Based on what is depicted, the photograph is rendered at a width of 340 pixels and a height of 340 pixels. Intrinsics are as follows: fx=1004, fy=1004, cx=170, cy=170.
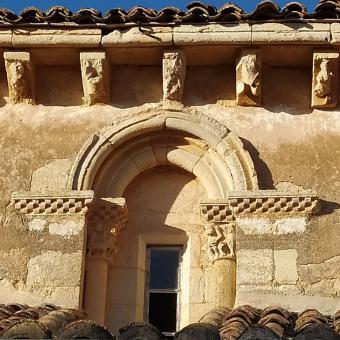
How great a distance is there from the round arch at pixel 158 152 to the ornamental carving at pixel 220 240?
1.03ft

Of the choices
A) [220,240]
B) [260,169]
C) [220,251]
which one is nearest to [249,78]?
[260,169]

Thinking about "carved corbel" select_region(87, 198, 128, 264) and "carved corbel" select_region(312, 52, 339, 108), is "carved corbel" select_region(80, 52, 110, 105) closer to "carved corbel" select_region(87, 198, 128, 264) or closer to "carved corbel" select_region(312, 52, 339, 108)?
"carved corbel" select_region(87, 198, 128, 264)

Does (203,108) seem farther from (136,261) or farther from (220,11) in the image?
(136,261)

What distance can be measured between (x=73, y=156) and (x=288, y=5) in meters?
2.48

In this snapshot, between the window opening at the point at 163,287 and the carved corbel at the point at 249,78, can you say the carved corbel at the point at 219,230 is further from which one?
the carved corbel at the point at 249,78

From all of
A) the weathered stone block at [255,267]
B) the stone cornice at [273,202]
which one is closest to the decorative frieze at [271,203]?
the stone cornice at [273,202]

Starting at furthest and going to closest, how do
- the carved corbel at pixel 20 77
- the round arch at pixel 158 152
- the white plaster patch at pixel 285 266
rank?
1. the carved corbel at pixel 20 77
2. the round arch at pixel 158 152
3. the white plaster patch at pixel 285 266

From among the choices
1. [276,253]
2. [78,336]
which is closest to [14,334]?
[78,336]

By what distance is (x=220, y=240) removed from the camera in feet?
30.2

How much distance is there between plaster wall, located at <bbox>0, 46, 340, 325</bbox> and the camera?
883 cm

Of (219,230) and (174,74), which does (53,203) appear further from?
(174,74)

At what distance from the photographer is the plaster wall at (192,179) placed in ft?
29.0

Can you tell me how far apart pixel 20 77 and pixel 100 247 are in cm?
188

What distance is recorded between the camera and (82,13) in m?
9.55
